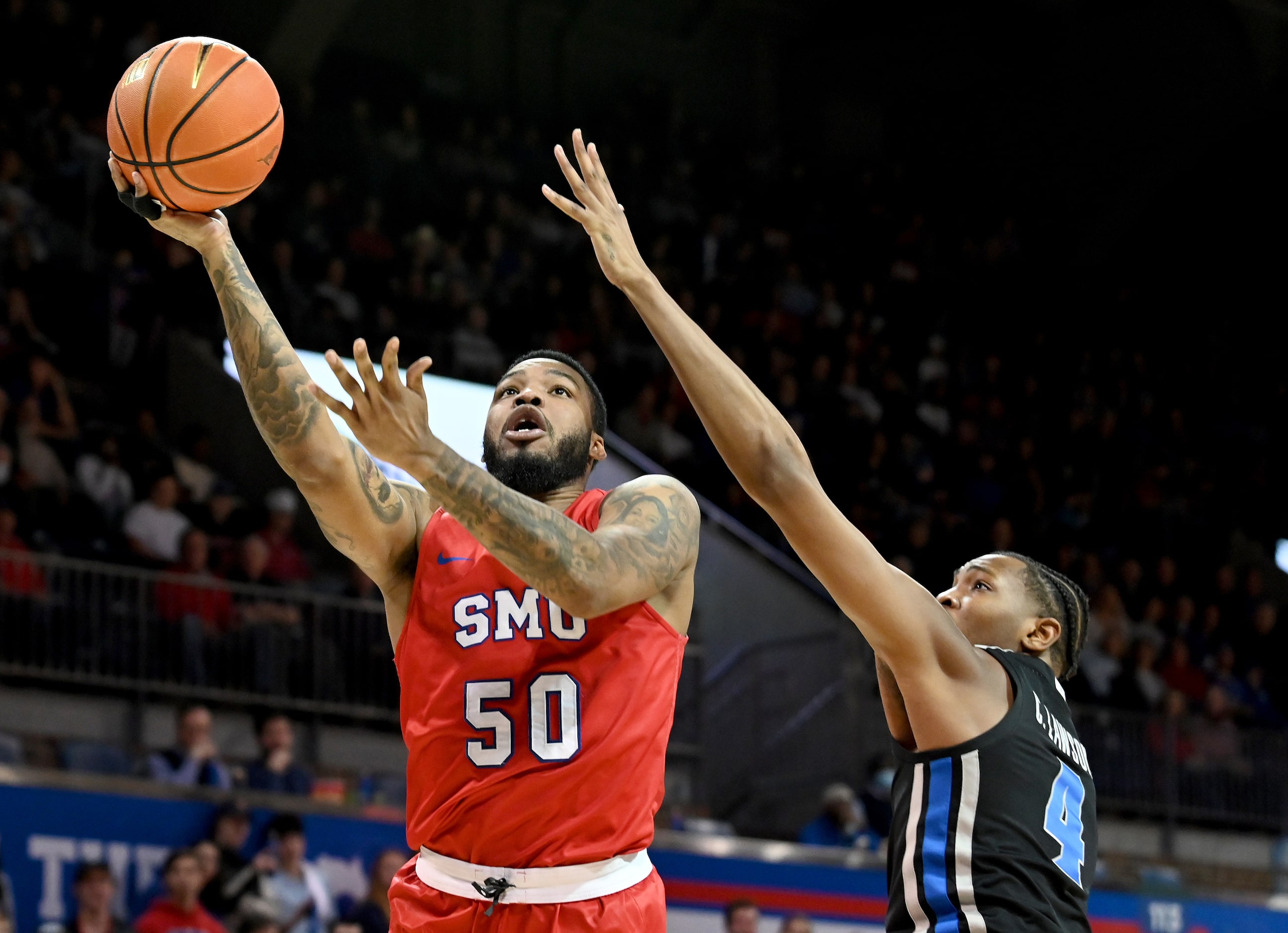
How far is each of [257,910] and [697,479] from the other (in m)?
7.68

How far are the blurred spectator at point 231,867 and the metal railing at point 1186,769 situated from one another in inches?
292

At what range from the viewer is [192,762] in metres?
9.26

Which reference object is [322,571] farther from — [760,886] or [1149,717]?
[1149,717]

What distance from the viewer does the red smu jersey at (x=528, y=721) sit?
3.86 metres

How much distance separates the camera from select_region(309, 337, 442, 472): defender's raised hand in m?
3.27

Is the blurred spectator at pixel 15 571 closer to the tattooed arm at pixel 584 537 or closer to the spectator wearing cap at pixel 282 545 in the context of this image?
the spectator wearing cap at pixel 282 545

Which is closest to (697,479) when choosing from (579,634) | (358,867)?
(358,867)

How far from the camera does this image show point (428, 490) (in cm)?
348

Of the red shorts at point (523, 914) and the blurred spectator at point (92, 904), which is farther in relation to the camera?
the blurred spectator at point (92, 904)

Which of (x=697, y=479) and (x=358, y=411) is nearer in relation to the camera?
→ (x=358, y=411)

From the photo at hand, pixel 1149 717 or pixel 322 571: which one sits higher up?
pixel 322 571

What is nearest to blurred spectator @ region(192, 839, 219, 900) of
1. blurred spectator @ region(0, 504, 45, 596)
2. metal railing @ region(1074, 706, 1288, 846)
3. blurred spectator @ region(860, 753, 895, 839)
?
blurred spectator @ region(0, 504, 45, 596)

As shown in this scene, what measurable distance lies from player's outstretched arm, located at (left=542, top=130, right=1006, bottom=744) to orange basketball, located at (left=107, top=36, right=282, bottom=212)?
42.1 inches

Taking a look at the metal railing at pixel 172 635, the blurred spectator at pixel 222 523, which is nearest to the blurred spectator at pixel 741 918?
the metal railing at pixel 172 635
